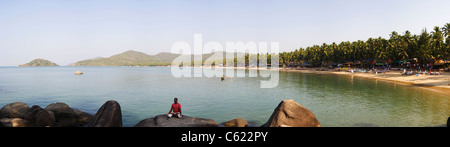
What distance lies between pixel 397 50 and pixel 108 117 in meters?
95.6

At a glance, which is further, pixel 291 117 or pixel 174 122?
pixel 174 122

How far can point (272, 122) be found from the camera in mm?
14188

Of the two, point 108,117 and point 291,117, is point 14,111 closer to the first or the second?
point 108,117

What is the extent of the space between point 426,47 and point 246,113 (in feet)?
235

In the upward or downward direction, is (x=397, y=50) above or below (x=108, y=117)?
above

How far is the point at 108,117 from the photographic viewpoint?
14766mm

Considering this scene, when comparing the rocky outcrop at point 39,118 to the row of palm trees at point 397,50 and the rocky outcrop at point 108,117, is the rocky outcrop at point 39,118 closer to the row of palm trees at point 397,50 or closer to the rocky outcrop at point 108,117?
the rocky outcrop at point 108,117

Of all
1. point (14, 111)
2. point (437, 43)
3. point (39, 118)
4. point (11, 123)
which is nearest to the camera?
point (11, 123)

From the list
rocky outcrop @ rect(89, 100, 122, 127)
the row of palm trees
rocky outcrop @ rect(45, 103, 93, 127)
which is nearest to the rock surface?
rocky outcrop @ rect(45, 103, 93, 127)

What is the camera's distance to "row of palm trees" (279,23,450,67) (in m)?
65.6

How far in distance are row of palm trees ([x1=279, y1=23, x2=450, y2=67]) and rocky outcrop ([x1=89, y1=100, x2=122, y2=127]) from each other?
8035cm

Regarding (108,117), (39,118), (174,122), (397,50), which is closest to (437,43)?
(397,50)
